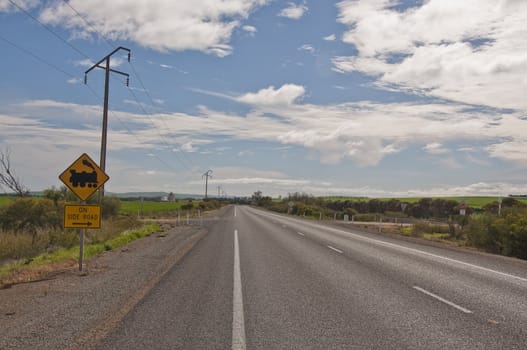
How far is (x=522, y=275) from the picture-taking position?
517 inches

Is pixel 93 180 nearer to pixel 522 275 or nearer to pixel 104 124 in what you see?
pixel 522 275

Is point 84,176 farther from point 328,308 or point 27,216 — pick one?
point 27,216

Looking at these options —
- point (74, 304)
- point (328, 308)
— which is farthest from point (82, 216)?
point (328, 308)

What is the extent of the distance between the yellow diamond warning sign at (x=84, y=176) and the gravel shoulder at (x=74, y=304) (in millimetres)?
2026

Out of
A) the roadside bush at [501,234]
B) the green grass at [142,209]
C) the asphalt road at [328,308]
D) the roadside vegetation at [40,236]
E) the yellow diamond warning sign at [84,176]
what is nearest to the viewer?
the asphalt road at [328,308]

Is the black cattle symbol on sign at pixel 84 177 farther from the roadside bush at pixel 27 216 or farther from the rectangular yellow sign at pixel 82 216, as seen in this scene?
the roadside bush at pixel 27 216

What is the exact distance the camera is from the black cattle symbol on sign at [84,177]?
39.4 feet

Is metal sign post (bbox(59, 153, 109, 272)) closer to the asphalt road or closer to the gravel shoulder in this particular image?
the gravel shoulder

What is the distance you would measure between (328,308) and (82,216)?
6.92 meters

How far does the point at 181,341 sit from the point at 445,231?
143 feet

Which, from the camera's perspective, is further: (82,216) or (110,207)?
(110,207)

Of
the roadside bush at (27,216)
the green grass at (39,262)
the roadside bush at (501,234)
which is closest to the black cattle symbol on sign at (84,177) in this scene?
the green grass at (39,262)

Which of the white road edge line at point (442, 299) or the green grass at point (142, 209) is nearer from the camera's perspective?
the white road edge line at point (442, 299)

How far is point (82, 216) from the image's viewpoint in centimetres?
1220
